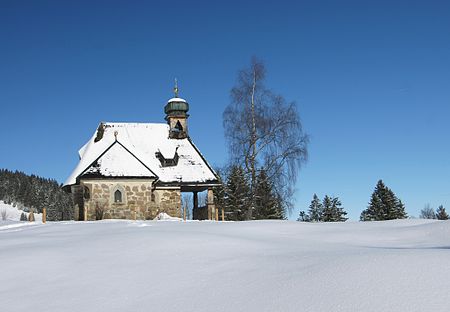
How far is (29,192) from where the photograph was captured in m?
106

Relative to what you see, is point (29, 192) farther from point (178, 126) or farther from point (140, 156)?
point (140, 156)

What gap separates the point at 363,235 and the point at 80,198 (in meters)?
17.9

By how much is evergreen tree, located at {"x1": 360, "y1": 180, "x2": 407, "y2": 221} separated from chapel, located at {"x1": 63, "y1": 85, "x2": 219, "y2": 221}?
20.6 metres

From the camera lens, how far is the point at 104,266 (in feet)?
19.4

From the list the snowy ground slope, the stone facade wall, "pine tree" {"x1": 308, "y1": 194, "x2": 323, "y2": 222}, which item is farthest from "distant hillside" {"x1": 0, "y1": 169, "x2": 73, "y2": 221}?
the snowy ground slope

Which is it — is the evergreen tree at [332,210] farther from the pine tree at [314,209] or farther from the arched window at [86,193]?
the arched window at [86,193]

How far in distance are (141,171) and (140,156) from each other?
7.42 feet

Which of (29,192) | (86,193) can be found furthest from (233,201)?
(29,192)

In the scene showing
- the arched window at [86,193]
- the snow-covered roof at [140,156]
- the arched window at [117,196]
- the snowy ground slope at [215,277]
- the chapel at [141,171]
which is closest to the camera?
the snowy ground slope at [215,277]

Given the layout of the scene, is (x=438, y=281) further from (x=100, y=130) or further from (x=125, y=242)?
(x=100, y=130)

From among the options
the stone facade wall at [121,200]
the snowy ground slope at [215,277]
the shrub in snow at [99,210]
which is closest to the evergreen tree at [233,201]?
the stone facade wall at [121,200]

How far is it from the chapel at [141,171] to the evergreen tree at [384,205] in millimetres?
20564

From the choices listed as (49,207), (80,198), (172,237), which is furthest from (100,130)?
(49,207)

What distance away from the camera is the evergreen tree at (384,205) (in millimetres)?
40697
